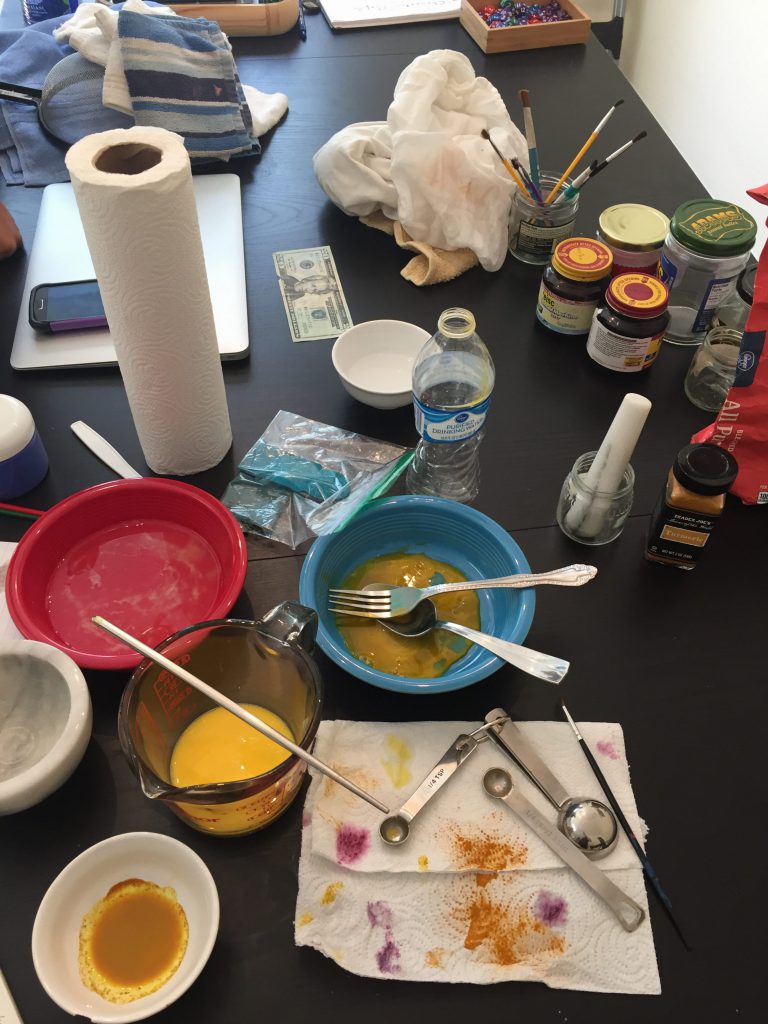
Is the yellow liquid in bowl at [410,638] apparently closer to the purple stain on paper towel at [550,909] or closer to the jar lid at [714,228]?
the purple stain on paper towel at [550,909]

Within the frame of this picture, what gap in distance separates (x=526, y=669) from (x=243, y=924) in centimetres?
31

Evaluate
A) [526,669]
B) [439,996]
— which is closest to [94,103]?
[526,669]

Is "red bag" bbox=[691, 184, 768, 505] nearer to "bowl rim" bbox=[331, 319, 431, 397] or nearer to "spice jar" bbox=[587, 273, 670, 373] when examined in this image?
"spice jar" bbox=[587, 273, 670, 373]

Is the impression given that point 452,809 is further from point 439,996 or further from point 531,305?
point 531,305

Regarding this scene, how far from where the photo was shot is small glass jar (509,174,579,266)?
1.16m

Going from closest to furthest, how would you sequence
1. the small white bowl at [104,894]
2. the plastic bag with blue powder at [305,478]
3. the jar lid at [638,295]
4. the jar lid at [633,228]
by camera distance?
1. the small white bowl at [104,894]
2. the plastic bag with blue powder at [305,478]
3. the jar lid at [638,295]
4. the jar lid at [633,228]

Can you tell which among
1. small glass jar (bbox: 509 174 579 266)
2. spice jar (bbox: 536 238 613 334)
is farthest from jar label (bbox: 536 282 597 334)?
small glass jar (bbox: 509 174 579 266)

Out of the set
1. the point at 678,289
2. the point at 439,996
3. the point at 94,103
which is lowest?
the point at 439,996

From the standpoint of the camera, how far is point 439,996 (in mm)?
607

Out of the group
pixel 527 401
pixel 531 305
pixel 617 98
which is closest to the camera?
pixel 527 401

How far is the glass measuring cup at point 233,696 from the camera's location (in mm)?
608

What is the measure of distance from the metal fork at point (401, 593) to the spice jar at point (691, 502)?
0.35 feet

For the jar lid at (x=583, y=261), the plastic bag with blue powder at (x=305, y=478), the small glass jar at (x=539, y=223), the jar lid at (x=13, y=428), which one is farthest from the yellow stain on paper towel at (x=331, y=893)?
the small glass jar at (x=539, y=223)

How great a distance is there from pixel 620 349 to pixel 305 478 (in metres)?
0.44
